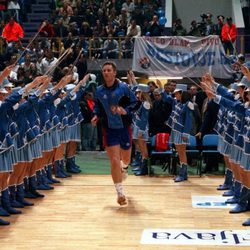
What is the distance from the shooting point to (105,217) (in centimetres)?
906

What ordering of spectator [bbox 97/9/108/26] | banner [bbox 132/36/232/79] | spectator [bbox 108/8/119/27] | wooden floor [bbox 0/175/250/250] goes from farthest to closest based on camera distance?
spectator [bbox 97/9/108/26] < spectator [bbox 108/8/119/27] < banner [bbox 132/36/232/79] < wooden floor [bbox 0/175/250/250]

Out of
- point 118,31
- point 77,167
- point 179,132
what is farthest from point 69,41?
point 179,132

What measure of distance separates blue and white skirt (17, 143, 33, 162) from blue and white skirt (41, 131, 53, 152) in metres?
1.24

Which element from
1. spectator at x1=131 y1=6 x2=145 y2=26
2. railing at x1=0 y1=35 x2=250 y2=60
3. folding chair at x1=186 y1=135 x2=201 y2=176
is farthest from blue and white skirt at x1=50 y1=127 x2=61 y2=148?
spectator at x1=131 y1=6 x2=145 y2=26

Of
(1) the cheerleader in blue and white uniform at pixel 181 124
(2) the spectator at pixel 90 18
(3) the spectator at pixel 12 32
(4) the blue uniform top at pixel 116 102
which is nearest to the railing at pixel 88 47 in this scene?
(3) the spectator at pixel 12 32

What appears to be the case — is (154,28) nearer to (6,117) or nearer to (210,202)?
(210,202)

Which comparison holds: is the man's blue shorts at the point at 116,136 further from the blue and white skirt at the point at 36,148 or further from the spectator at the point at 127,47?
the spectator at the point at 127,47

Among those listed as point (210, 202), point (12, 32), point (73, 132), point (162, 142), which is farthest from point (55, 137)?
point (12, 32)

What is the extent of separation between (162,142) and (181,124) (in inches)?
39.9

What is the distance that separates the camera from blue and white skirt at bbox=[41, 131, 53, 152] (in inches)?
438

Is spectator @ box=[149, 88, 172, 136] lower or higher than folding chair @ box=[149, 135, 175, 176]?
higher

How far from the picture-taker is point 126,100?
975 cm

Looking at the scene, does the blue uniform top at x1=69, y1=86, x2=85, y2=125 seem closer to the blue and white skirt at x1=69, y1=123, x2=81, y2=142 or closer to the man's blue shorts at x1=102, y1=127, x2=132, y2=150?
the blue and white skirt at x1=69, y1=123, x2=81, y2=142

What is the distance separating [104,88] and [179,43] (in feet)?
25.1
